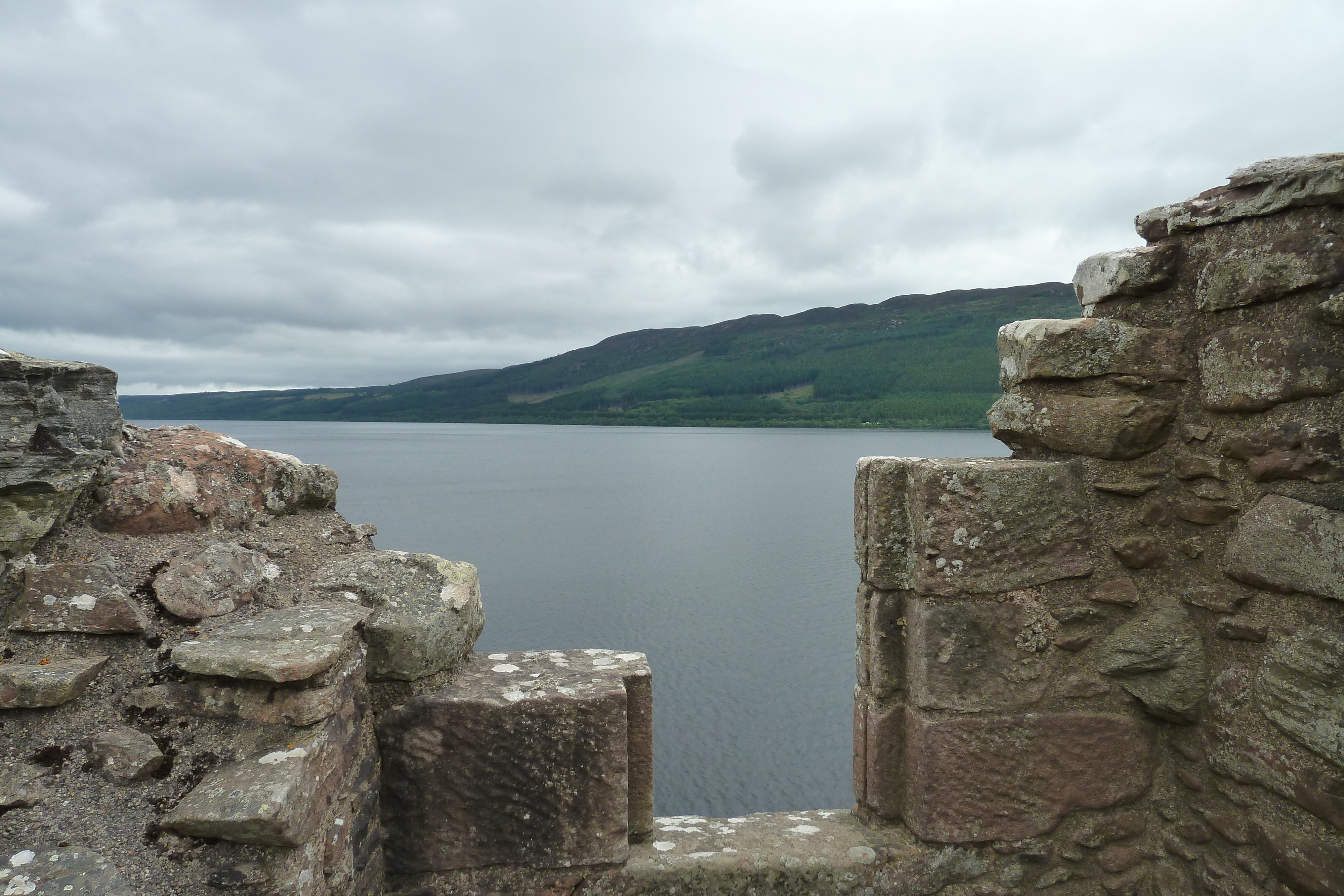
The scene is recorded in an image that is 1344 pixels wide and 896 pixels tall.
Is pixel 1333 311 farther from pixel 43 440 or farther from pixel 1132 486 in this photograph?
pixel 43 440

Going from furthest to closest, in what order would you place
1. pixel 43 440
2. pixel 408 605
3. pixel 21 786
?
pixel 408 605 → pixel 43 440 → pixel 21 786

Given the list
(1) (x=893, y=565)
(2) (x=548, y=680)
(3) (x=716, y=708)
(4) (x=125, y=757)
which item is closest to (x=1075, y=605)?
(1) (x=893, y=565)

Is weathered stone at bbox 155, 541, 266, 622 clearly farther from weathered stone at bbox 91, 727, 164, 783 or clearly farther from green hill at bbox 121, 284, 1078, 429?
green hill at bbox 121, 284, 1078, 429

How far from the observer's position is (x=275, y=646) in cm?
207

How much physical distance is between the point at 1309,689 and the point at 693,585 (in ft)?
52.5

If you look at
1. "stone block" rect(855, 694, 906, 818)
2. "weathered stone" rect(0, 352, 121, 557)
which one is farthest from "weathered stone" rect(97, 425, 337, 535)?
"stone block" rect(855, 694, 906, 818)

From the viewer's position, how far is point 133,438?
8.51 feet

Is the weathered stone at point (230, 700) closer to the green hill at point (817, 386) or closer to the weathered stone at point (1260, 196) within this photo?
the weathered stone at point (1260, 196)

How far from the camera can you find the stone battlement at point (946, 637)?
212cm

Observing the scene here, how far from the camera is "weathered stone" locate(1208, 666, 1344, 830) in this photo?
222 cm

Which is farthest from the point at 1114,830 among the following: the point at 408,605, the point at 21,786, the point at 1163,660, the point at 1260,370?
the point at 21,786

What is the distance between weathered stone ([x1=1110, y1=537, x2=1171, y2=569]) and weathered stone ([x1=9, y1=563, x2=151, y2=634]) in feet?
10.1

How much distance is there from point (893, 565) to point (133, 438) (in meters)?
2.68

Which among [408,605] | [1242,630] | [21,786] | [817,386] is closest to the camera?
[21,786]
